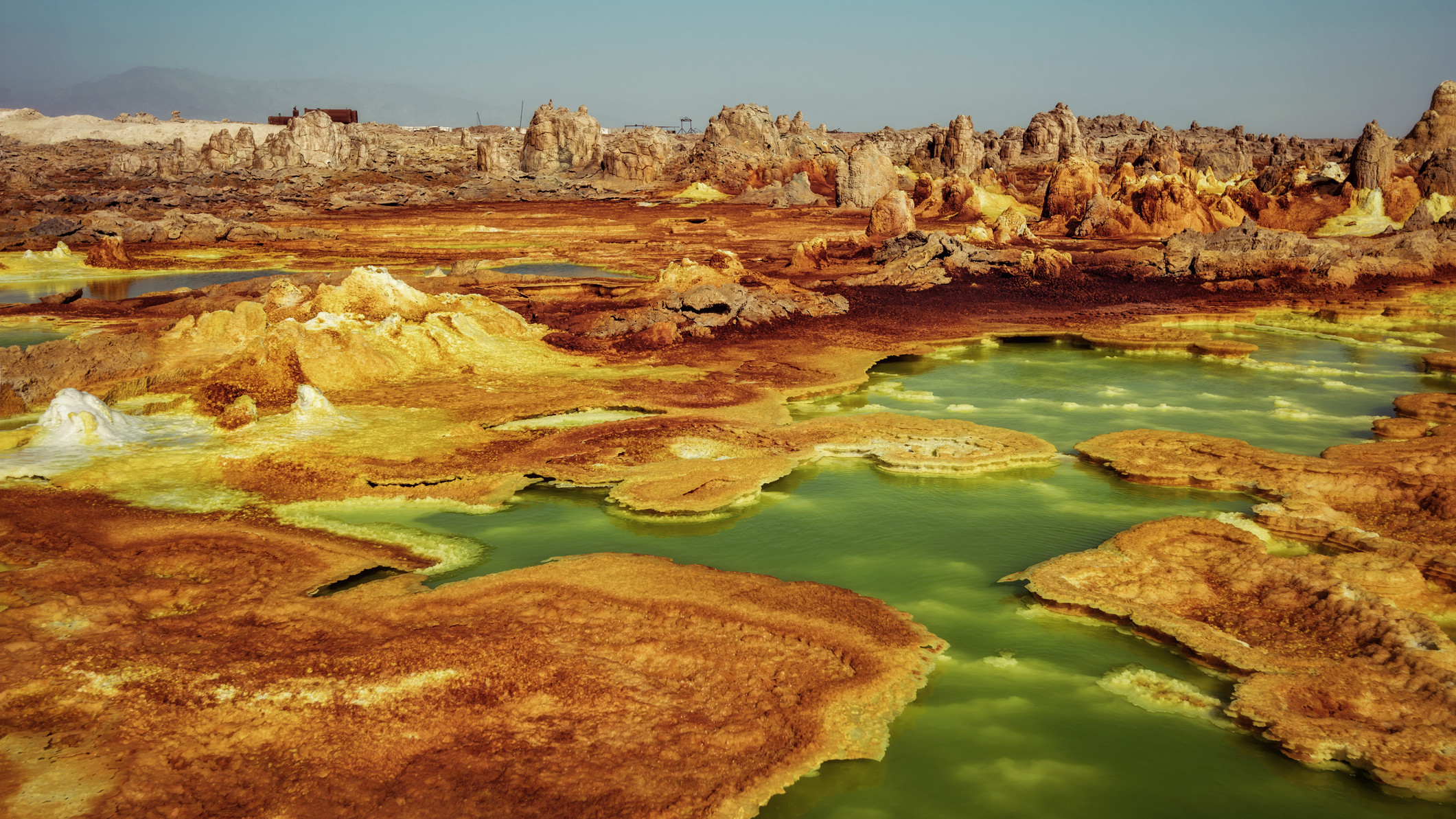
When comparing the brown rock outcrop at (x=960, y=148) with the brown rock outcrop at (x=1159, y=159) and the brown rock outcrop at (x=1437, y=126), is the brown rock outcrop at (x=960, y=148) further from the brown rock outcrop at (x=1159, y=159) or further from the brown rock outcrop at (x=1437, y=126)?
the brown rock outcrop at (x=1437, y=126)

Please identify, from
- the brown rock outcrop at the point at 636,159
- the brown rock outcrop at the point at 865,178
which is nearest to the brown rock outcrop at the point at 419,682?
the brown rock outcrop at the point at 865,178

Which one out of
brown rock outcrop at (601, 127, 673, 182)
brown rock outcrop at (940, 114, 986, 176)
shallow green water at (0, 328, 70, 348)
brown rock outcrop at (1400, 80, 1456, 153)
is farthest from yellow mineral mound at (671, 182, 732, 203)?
shallow green water at (0, 328, 70, 348)

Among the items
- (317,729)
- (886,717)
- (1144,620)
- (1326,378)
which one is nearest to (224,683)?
(317,729)

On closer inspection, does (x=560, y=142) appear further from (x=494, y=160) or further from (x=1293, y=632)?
(x=1293, y=632)

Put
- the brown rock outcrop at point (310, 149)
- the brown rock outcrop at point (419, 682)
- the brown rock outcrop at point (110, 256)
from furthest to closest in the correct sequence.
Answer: the brown rock outcrop at point (310, 149) < the brown rock outcrop at point (110, 256) < the brown rock outcrop at point (419, 682)

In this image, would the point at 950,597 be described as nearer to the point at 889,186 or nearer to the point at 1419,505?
the point at 1419,505

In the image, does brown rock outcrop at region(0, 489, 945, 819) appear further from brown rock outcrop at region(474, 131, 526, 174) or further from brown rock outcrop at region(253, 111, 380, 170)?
brown rock outcrop at region(253, 111, 380, 170)

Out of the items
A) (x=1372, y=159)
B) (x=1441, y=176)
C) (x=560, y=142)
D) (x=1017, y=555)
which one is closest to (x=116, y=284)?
(x=1017, y=555)
